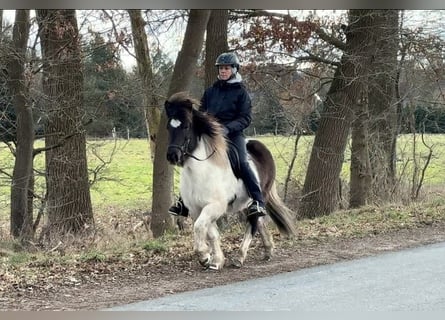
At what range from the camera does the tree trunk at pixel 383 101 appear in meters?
5.23

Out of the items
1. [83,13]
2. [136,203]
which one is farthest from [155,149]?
[83,13]

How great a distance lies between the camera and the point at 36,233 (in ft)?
16.5

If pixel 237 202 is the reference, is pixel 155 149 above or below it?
above

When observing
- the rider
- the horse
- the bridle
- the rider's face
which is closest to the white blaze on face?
the horse

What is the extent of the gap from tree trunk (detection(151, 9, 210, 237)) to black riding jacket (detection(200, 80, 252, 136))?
68cm

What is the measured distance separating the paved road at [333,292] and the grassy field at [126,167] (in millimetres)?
1093

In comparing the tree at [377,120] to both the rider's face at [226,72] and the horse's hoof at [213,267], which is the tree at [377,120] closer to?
the rider's face at [226,72]

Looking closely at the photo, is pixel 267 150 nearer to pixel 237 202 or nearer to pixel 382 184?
pixel 237 202

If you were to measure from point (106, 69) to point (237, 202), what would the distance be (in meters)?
1.60

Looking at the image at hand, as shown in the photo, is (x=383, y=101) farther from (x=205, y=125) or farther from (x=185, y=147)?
(x=185, y=147)

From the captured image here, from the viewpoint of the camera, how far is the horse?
12.2 ft

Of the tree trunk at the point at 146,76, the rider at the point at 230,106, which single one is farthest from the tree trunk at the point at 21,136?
the rider at the point at 230,106

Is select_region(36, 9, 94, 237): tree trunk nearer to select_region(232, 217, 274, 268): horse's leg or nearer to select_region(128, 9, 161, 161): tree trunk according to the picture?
select_region(128, 9, 161, 161): tree trunk

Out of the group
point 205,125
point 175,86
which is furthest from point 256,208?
point 175,86
